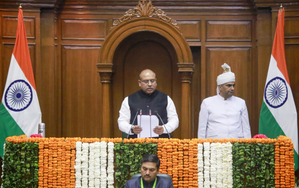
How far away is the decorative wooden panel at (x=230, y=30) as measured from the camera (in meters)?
6.20

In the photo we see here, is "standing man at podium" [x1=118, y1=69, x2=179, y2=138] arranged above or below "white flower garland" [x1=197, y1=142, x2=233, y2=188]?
above

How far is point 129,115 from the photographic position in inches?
185

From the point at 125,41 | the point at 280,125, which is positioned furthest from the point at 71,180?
the point at 280,125

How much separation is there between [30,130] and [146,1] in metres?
2.58

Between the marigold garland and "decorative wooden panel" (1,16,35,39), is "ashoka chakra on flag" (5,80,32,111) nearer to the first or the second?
"decorative wooden panel" (1,16,35,39)

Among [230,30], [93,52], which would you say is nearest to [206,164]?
[230,30]

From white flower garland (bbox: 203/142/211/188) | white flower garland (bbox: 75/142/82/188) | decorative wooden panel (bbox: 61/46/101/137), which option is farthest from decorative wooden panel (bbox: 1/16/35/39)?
white flower garland (bbox: 203/142/211/188)

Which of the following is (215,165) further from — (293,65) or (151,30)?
(293,65)

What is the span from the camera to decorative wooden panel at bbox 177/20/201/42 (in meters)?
6.20

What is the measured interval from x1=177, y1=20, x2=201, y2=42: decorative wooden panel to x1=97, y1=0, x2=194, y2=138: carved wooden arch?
66 centimetres

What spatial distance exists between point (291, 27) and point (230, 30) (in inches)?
37.4

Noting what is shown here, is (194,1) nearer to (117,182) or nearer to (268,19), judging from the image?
(268,19)

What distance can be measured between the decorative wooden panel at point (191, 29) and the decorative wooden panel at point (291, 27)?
4.51 feet

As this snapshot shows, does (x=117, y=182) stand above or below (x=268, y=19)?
below
